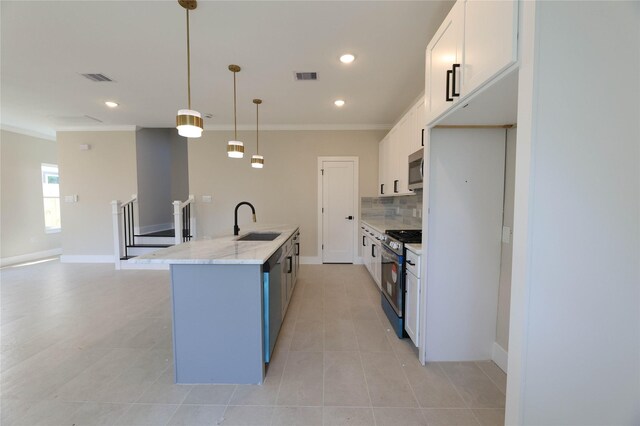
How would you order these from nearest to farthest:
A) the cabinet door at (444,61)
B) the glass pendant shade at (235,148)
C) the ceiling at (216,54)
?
the cabinet door at (444,61) → the ceiling at (216,54) → the glass pendant shade at (235,148)

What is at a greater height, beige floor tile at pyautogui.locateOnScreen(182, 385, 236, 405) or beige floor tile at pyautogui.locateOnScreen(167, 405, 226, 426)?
beige floor tile at pyautogui.locateOnScreen(167, 405, 226, 426)

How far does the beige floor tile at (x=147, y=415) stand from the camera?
1546 mm

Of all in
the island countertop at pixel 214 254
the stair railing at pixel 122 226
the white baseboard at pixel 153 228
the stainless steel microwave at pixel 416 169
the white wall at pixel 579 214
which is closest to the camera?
the white wall at pixel 579 214

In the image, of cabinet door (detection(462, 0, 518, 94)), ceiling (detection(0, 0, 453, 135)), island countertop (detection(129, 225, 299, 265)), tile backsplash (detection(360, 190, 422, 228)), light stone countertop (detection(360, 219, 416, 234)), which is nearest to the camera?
cabinet door (detection(462, 0, 518, 94))

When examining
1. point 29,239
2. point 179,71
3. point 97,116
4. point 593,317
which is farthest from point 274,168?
point 29,239

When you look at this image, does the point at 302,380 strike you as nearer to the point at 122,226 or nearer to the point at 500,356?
the point at 500,356

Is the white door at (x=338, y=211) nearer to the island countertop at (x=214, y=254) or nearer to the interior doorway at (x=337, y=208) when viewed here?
the interior doorway at (x=337, y=208)

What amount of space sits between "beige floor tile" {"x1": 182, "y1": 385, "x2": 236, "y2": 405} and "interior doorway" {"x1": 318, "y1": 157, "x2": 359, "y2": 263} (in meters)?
3.49

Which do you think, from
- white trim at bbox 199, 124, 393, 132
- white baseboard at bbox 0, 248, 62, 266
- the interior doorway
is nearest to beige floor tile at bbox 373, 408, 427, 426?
the interior doorway

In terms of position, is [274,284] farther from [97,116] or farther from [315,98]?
[97,116]

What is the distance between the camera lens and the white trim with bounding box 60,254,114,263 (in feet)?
17.6

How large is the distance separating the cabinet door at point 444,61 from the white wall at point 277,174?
3.11 meters

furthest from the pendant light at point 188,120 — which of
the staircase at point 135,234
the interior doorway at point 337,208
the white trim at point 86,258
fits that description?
the white trim at point 86,258

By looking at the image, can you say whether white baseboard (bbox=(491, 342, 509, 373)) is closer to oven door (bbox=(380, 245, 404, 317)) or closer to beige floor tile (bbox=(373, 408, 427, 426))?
oven door (bbox=(380, 245, 404, 317))
